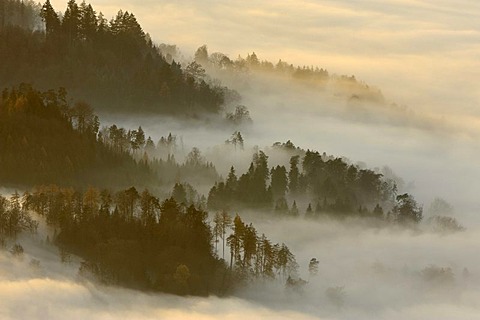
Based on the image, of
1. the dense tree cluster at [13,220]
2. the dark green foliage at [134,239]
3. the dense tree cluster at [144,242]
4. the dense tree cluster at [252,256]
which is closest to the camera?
the dense tree cluster at [13,220]

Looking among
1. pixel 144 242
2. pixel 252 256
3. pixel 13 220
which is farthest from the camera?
pixel 252 256

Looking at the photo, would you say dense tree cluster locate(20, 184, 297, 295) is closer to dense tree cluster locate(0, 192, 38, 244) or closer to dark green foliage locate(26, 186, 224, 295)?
dark green foliage locate(26, 186, 224, 295)

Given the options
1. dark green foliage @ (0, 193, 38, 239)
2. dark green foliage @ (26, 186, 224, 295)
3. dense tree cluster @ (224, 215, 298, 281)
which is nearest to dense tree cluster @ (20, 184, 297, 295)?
dark green foliage @ (26, 186, 224, 295)

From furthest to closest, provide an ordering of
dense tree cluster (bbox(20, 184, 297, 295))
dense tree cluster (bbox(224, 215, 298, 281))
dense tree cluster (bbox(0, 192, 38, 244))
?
dense tree cluster (bbox(224, 215, 298, 281)) < dense tree cluster (bbox(20, 184, 297, 295)) < dense tree cluster (bbox(0, 192, 38, 244))

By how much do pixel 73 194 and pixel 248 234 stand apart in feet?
158

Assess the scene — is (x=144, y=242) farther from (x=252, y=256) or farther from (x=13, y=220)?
(x=252, y=256)

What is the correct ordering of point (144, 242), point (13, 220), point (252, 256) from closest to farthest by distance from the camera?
1. point (13, 220)
2. point (144, 242)
3. point (252, 256)

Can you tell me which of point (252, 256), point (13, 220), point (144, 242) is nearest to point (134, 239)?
point (144, 242)

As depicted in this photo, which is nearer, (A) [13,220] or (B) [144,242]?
(A) [13,220]

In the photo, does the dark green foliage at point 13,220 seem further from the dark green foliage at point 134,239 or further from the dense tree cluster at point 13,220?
the dark green foliage at point 134,239

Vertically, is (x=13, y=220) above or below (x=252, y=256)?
above

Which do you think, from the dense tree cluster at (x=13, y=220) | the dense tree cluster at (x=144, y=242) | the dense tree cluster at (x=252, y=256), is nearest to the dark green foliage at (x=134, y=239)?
the dense tree cluster at (x=144, y=242)

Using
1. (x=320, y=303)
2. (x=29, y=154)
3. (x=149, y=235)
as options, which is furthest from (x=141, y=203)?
(x=320, y=303)

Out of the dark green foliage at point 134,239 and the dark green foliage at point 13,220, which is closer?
the dark green foliage at point 13,220
